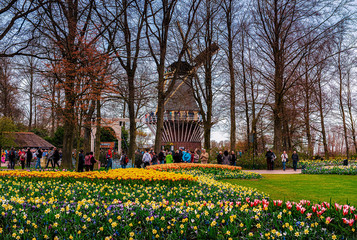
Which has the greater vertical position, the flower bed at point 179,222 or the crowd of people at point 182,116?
the crowd of people at point 182,116

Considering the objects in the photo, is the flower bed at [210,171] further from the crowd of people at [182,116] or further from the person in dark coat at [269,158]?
the crowd of people at [182,116]

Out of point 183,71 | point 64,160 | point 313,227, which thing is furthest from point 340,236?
point 183,71

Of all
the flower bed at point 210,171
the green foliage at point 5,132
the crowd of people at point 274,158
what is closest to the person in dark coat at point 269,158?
the crowd of people at point 274,158

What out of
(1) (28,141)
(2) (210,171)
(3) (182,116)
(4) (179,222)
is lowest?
(2) (210,171)

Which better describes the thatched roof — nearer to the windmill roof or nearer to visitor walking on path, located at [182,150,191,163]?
the windmill roof

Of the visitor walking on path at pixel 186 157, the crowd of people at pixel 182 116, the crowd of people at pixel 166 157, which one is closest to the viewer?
the crowd of people at pixel 166 157

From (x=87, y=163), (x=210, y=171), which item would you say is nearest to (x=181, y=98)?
(x=210, y=171)

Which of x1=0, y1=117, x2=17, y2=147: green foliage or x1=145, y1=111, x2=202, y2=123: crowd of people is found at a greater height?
x1=145, y1=111, x2=202, y2=123: crowd of people

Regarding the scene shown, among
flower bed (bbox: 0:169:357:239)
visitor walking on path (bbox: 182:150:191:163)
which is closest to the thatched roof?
visitor walking on path (bbox: 182:150:191:163)

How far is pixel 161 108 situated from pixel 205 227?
51.3ft

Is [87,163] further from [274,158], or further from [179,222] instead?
[179,222]

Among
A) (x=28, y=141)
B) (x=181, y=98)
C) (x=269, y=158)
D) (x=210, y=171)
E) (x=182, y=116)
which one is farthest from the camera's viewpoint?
(x=182, y=116)

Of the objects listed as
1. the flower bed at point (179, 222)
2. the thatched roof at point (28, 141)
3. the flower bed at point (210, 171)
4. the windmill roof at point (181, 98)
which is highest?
the windmill roof at point (181, 98)

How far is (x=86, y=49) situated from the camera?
11820mm
